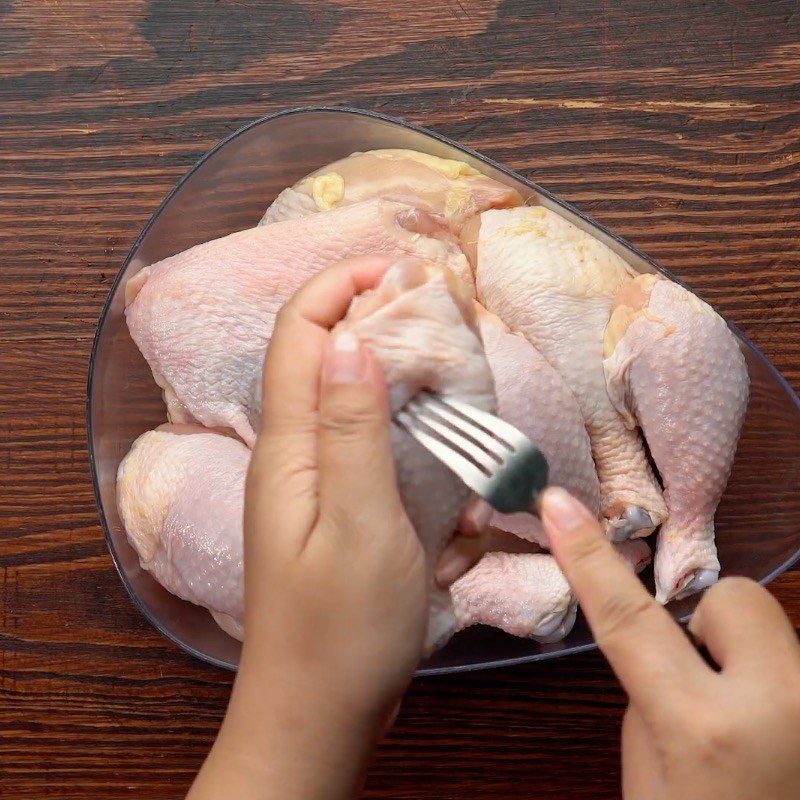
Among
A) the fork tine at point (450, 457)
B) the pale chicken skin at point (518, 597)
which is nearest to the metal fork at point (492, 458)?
the fork tine at point (450, 457)

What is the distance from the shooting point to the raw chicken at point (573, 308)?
0.94 metres

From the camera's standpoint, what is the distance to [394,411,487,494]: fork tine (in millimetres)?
A: 618

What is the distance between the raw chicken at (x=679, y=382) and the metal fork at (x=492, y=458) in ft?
1.11

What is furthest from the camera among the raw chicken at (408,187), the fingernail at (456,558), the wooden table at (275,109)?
the wooden table at (275,109)

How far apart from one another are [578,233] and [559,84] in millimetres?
299

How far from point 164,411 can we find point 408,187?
0.41 meters

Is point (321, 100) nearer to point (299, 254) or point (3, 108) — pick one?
point (299, 254)

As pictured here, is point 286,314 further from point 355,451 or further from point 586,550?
point 586,550

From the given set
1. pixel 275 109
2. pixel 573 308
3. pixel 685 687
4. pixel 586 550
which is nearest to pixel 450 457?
pixel 586 550

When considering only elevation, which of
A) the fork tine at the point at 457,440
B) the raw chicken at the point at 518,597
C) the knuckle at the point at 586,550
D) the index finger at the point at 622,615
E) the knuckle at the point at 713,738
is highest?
the fork tine at the point at 457,440

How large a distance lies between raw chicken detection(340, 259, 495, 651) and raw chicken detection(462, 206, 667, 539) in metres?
0.26

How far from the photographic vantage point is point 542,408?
2.93ft

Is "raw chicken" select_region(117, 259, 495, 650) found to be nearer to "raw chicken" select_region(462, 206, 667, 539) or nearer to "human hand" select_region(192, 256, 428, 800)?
"human hand" select_region(192, 256, 428, 800)

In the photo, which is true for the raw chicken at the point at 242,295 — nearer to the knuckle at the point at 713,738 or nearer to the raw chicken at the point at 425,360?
the raw chicken at the point at 425,360
